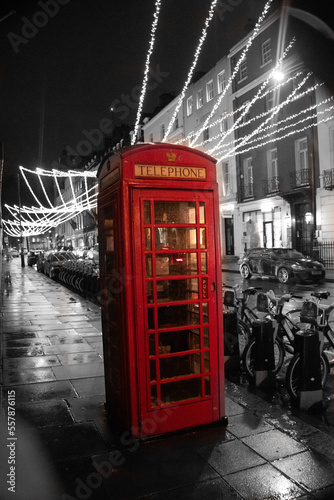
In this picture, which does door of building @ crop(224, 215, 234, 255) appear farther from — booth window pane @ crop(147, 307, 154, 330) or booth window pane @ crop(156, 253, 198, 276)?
booth window pane @ crop(147, 307, 154, 330)

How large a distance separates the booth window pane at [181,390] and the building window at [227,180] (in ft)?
98.3

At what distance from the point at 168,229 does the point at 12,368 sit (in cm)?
377

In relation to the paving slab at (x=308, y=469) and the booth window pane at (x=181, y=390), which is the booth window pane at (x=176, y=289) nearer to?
the booth window pane at (x=181, y=390)

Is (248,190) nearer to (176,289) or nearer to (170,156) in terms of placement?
(176,289)

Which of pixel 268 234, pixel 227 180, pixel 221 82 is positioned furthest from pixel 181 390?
pixel 221 82

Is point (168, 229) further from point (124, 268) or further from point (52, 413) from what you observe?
point (52, 413)

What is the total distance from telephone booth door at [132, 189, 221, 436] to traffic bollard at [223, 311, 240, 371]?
152cm

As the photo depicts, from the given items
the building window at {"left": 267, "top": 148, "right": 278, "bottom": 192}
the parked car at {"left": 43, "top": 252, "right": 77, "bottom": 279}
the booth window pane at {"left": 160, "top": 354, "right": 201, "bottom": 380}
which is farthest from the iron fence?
the booth window pane at {"left": 160, "top": 354, "right": 201, "bottom": 380}

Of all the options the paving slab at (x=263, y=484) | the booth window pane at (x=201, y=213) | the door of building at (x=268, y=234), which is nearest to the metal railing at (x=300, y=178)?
the door of building at (x=268, y=234)

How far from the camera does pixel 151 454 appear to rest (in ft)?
11.9

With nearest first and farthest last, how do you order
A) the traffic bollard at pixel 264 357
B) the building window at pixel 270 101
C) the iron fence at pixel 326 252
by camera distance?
the traffic bollard at pixel 264 357
the iron fence at pixel 326 252
the building window at pixel 270 101

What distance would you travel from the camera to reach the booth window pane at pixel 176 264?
13.6 ft

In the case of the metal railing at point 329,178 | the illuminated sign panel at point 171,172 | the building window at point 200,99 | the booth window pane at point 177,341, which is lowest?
the booth window pane at point 177,341

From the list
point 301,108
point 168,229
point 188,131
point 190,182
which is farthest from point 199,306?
point 188,131
